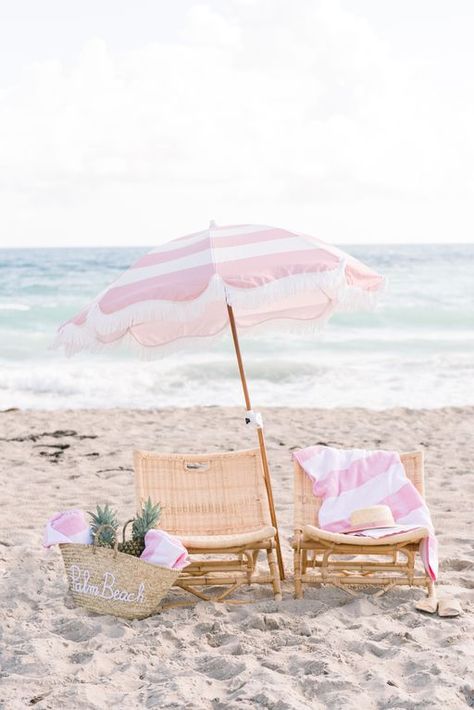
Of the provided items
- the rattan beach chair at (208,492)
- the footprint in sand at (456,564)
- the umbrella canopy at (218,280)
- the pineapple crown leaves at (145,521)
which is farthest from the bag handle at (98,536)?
the footprint in sand at (456,564)

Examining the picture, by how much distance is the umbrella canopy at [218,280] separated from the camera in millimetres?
3787

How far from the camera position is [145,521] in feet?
13.3

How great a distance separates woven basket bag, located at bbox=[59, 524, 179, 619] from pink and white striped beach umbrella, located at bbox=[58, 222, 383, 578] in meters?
0.73

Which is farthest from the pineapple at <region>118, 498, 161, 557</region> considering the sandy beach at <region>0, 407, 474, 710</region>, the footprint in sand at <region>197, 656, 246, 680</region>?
the footprint in sand at <region>197, 656, 246, 680</region>

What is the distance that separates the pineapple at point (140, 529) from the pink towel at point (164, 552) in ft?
0.18

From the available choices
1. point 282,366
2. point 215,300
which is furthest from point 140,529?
point 282,366

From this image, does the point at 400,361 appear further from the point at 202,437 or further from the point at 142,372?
the point at 202,437

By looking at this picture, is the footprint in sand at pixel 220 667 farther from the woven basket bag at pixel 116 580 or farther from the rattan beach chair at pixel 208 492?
the rattan beach chair at pixel 208 492

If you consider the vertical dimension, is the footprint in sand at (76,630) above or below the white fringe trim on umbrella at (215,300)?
below

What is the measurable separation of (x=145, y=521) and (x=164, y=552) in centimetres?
22

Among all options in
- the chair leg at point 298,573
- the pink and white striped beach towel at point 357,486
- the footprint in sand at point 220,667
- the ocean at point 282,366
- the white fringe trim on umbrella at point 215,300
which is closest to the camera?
the footprint in sand at point 220,667

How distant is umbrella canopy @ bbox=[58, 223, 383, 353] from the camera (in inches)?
149

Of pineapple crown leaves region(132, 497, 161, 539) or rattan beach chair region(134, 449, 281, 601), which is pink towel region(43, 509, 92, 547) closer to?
pineapple crown leaves region(132, 497, 161, 539)

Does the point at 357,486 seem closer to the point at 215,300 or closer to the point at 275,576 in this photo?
the point at 275,576
